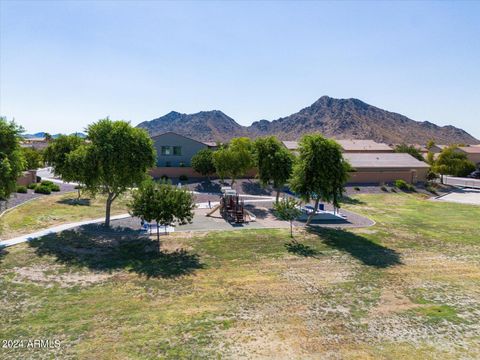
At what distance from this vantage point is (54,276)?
19.4 meters

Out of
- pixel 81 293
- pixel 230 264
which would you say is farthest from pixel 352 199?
pixel 81 293

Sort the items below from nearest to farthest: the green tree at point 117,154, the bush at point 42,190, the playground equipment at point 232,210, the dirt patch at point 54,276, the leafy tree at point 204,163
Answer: the dirt patch at point 54,276 → the green tree at point 117,154 → the playground equipment at point 232,210 → the bush at point 42,190 → the leafy tree at point 204,163

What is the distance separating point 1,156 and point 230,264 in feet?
57.9

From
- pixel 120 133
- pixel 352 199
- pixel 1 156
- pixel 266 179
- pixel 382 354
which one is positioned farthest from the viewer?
pixel 352 199

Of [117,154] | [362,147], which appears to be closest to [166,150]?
[117,154]

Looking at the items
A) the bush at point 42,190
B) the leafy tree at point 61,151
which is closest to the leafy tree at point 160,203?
the leafy tree at point 61,151

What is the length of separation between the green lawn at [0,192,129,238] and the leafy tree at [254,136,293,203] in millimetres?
15821

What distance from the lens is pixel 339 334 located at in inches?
569

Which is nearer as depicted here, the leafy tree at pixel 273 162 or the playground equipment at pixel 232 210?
the playground equipment at pixel 232 210

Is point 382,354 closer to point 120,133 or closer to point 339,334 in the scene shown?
point 339,334

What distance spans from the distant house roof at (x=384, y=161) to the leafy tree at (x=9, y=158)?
51.6m

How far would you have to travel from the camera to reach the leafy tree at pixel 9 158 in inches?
919

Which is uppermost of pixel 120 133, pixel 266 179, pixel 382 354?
pixel 120 133

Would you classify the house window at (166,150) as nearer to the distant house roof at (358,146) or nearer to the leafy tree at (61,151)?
the leafy tree at (61,151)
